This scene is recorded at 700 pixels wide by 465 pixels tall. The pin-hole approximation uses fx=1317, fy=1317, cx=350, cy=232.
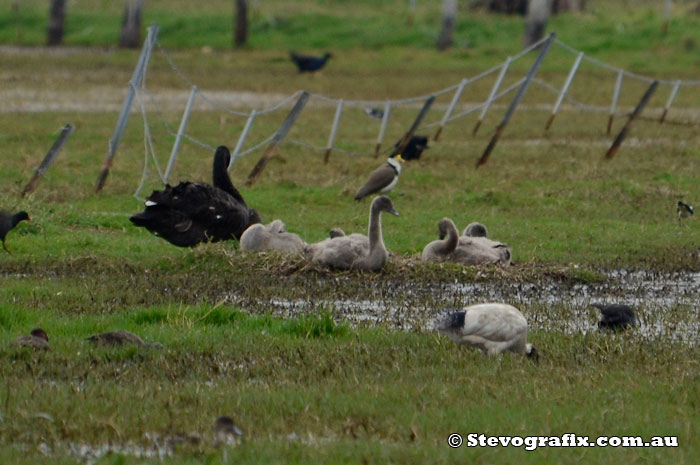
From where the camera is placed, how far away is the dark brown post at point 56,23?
47.0m

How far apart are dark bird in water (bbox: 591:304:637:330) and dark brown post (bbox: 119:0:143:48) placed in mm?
37090

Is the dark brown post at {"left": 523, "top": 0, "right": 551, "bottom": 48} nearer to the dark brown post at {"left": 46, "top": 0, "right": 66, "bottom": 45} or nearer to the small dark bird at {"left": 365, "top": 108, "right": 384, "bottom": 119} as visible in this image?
the small dark bird at {"left": 365, "top": 108, "right": 384, "bottom": 119}

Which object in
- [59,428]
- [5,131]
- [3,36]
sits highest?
[3,36]

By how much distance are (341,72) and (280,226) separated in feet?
83.9

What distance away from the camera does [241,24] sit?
1810 inches

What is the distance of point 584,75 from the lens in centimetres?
3641

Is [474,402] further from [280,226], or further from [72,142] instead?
[72,142]

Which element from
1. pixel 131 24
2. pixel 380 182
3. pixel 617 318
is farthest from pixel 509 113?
pixel 131 24

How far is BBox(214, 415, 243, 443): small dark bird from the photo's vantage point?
630 cm

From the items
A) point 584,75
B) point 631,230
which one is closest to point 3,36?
point 584,75

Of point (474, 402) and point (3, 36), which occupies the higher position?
point (3, 36)

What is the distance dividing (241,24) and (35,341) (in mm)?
38665

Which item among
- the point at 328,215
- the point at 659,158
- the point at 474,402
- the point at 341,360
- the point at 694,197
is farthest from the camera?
the point at 659,158

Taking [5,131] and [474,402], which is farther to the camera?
[5,131]
